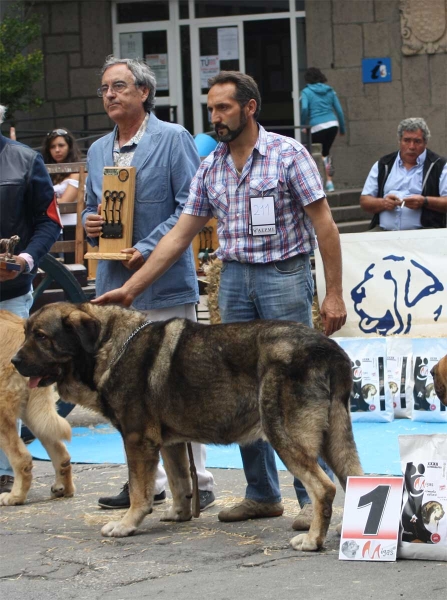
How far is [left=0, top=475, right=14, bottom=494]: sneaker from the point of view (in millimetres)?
6703

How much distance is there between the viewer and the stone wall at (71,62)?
19.3m

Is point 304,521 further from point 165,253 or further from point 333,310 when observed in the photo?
point 165,253

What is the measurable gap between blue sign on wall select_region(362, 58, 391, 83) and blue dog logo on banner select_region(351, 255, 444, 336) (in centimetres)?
853

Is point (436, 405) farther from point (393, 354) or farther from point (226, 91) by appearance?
point (226, 91)

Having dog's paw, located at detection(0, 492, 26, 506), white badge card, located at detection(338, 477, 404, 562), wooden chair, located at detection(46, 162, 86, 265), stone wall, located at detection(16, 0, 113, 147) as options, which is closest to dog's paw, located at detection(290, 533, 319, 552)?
white badge card, located at detection(338, 477, 404, 562)

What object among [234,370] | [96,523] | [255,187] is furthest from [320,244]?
[96,523]

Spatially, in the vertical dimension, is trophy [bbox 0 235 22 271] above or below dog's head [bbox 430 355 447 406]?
above

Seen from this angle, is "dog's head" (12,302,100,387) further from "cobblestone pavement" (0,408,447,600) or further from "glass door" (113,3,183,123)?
"glass door" (113,3,183,123)

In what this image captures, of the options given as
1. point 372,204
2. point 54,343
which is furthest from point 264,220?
point 372,204

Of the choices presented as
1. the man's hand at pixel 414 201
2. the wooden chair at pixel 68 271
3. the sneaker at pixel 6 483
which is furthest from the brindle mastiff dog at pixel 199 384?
the man's hand at pixel 414 201

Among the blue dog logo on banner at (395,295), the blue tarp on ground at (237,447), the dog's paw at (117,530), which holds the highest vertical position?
the blue dog logo on banner at (395,295)

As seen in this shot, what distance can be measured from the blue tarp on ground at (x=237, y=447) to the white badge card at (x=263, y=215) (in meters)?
2.19

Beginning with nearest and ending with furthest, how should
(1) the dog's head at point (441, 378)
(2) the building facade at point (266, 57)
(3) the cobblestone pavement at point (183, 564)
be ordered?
(3) the cobblestone pavement at point (183, 564)
(1) the dog's head at point (441, 378)
(2) the building facade at point (266, 57)

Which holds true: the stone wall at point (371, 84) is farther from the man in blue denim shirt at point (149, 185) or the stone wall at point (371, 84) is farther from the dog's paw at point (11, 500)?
the dog's paw at point (11, 500)
